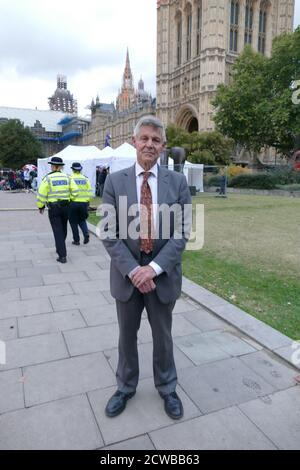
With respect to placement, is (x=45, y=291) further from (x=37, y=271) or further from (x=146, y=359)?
(x=146, y=359)

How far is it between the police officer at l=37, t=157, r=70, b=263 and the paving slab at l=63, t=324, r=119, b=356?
3.12 metres

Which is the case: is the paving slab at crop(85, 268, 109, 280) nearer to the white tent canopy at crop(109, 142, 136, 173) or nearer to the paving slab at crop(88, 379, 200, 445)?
the paving slab at crop(88, 379, 200, 445)

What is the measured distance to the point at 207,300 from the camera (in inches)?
177

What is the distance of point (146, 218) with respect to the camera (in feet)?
7.58

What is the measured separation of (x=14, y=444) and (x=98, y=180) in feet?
59.1

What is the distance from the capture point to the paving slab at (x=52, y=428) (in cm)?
216

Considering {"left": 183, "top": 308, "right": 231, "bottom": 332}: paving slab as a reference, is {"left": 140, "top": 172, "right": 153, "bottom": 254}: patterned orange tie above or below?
above

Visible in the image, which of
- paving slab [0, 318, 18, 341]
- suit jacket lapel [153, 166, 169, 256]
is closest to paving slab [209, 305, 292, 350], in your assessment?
suit jacket lapel [153, 166, 169, 256]

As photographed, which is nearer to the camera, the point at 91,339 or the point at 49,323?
the point at 91,339

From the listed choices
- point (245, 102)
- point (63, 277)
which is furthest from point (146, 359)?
point (245, 102)

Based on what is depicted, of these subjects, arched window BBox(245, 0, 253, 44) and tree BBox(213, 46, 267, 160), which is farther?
arched window BBox(245, 0, 253, 44)

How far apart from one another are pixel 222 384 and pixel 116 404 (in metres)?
0.90

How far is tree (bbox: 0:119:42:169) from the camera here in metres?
53.3
